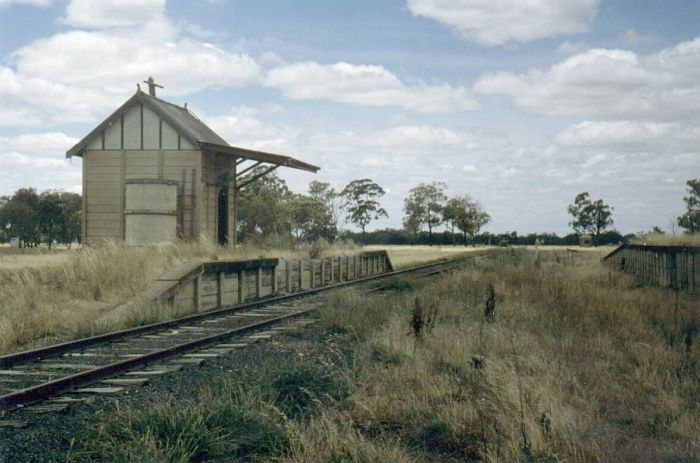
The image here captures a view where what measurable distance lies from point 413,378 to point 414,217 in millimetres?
85646

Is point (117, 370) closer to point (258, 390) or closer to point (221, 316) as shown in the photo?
point (258, 390)

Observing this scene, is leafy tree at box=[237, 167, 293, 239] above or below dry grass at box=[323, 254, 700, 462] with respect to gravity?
above

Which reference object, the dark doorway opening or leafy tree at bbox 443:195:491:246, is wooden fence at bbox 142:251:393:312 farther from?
leafy tree at bbox 443:195:491:246

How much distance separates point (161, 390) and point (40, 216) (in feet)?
198

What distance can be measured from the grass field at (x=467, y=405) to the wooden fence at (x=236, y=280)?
4686 millimetres

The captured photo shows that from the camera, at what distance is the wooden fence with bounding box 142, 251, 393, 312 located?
535 inches

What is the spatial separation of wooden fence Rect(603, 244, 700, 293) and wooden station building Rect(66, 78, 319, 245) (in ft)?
38.7

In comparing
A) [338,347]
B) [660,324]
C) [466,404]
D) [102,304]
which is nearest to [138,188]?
[102,304]

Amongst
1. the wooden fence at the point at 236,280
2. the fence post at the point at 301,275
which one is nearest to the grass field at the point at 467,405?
the wooden fence at the point at 236,280

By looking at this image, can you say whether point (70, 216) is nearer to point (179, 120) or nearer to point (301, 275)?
point (179, 120)

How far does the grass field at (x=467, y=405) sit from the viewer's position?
14.9 feet

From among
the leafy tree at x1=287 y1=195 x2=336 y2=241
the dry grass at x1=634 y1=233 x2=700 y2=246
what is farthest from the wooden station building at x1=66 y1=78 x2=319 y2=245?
the leafy tree at x1=287 y1=195 x2=336 y2=241

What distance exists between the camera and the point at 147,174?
2441cm

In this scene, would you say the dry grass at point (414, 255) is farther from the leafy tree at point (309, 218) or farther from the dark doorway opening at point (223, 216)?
the dark doorway opening at point (223, 216)
